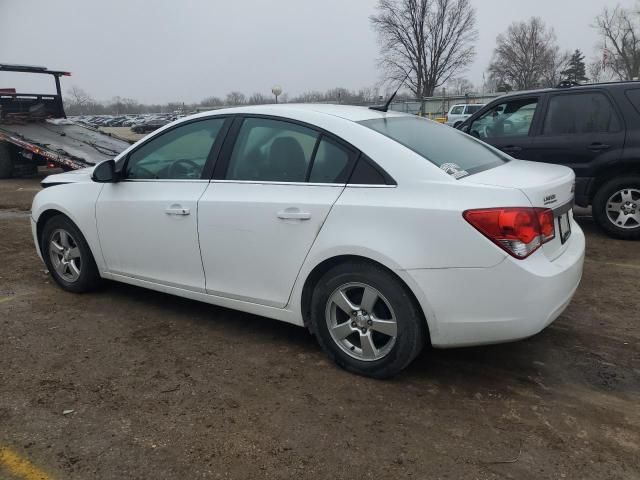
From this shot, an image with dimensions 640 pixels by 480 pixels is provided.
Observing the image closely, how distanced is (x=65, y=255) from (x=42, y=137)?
914cm

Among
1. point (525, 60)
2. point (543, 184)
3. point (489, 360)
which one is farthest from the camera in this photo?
point (525, 60)

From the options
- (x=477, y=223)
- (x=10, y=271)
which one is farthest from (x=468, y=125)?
(x=10, y=271)

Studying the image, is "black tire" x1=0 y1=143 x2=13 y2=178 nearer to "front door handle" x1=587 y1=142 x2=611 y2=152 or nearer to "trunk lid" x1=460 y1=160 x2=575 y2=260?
"front door handle" x1=587 y1=142 x2=611 y2=152

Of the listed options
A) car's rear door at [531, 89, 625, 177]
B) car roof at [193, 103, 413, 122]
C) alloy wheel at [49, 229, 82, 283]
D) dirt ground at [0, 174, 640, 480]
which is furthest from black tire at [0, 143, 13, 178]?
car's rear door at [531, 89, 625, 177]

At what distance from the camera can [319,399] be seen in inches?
118

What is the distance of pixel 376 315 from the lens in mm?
3078

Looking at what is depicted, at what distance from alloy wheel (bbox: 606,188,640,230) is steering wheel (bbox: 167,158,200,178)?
15.8ft

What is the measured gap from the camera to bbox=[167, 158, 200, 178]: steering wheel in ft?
12.5

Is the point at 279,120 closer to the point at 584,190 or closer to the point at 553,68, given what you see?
the point at 584,190

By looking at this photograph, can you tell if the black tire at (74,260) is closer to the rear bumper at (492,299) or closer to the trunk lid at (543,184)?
the rear bumper at (492,299)

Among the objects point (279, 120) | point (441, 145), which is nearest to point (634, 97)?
point (441, 145)

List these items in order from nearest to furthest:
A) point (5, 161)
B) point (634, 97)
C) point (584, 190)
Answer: point (634, 97) < point (584, 190) < point (5, 161)

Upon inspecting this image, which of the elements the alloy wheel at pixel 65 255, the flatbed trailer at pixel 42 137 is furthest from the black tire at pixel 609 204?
the flatbed trailer at pixel 42 137

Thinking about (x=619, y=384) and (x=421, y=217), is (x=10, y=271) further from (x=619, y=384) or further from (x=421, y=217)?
(x=619, y=384)
